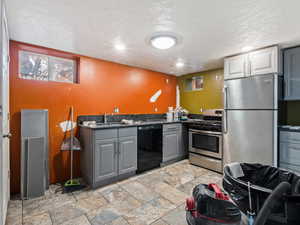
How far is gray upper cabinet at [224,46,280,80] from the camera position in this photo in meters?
2.43

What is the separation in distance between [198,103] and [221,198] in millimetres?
3615

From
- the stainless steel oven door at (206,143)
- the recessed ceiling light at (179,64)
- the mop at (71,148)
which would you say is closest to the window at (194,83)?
the recessed ceiling light at (179,64)

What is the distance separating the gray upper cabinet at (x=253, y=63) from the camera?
2.43 meters

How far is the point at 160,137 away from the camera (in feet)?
11.0

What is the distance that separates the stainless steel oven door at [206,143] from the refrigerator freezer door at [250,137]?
14 centimetres

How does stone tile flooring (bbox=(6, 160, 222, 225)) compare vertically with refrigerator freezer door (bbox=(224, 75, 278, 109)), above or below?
below

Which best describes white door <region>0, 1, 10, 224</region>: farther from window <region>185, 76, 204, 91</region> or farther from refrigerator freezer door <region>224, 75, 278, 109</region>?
window <region>185, 76, 204, 91</region>

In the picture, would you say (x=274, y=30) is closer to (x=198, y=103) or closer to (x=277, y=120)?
(x=277, y=120)

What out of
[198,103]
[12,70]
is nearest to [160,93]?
[198,103]

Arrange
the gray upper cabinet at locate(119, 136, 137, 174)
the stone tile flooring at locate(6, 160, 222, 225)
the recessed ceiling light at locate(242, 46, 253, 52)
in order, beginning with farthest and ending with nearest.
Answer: the gray upper cabinet at locate(119, 136, 137, 174), the recessed ceiling light at locate(242, 46, 253, 52), the stone tile flooring at locate(6, 160, 222, 225)

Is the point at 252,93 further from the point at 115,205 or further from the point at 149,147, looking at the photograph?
the point at 115,205

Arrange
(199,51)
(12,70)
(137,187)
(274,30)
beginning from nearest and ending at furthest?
(274,30), (12,70), (137,187), (199,51)

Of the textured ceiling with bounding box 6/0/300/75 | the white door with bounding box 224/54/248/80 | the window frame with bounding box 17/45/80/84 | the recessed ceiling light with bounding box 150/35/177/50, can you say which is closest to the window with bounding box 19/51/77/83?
the window frame with bounding box 17/45/80/84

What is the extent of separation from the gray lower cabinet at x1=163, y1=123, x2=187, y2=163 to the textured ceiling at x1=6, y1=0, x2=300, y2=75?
1657 millimetres
